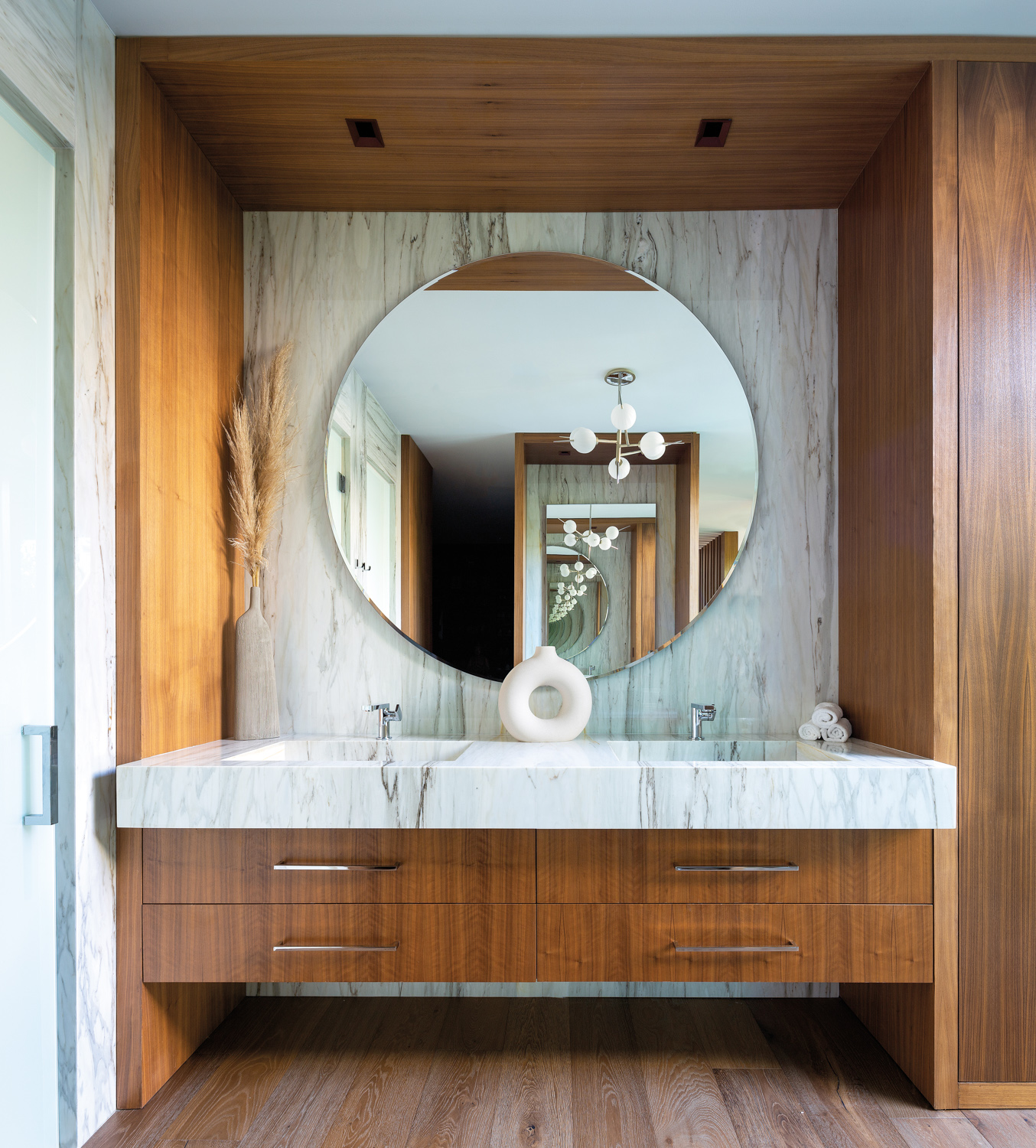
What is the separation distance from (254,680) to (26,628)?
2.34 feet

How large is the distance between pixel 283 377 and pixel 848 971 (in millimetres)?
2157

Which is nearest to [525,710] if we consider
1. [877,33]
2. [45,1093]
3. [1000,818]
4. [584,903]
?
[584,903]

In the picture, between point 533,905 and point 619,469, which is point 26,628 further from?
point 619,469

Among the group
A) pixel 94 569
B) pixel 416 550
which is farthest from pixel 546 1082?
pixel 94 569

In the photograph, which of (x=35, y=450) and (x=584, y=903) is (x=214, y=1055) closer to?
(x=584, y=903)

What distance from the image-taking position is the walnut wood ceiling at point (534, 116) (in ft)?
5.96

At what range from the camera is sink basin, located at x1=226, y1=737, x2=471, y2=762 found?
219cm

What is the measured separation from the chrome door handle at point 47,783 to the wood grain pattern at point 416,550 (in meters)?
1.04

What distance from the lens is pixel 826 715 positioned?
2.20 metres

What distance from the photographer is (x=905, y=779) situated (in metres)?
1.74

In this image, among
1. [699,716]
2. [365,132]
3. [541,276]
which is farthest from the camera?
[541,276]

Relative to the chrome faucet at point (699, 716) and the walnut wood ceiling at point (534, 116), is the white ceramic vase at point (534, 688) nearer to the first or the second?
the chrome faucet at point (699, 716)

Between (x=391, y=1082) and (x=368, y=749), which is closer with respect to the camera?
(x=391, y=1082)

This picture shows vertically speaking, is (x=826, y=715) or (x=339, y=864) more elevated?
(x=826, y=715)
